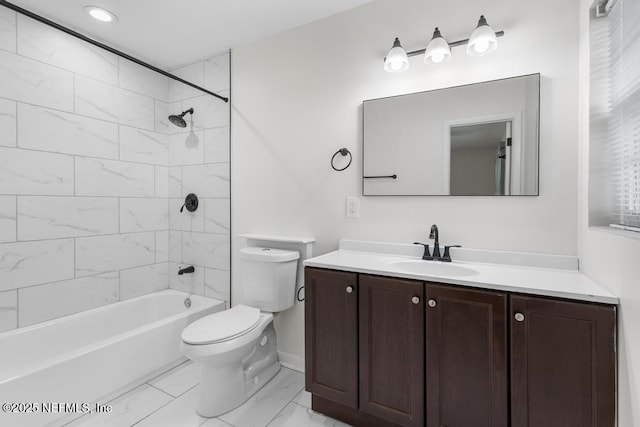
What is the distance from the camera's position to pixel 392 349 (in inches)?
54.3

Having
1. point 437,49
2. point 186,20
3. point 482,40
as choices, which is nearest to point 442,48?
point 437,49

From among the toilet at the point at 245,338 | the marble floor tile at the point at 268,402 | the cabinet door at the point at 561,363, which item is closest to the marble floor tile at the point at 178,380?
the toilet at the point at 245,338

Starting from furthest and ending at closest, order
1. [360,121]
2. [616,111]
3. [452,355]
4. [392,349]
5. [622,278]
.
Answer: [360,121] → [392,349] → [452,355] → [616,111] → [622,278]

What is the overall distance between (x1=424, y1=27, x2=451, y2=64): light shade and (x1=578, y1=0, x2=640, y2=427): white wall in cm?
57

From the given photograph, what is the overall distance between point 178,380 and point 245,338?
758 mm

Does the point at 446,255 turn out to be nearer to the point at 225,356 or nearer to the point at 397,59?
the point at 397,59

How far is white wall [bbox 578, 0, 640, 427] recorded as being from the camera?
88 cm

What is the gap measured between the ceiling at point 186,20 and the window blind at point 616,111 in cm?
128

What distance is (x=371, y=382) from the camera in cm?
144

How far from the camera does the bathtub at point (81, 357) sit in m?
1.46

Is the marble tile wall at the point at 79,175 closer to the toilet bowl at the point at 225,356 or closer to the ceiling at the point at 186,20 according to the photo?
the ceiling at the point at 186,20

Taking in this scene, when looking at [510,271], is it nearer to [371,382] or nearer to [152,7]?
[371,382]

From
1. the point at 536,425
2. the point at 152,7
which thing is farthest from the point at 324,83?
the point at 536,425

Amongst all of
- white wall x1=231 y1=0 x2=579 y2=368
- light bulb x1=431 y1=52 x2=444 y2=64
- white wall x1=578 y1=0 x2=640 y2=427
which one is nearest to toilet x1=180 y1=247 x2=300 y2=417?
white wall x1=231 y1=0 x2=579 y2=368
